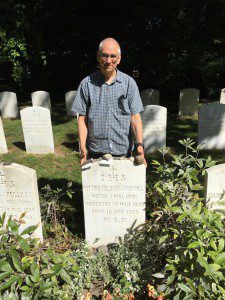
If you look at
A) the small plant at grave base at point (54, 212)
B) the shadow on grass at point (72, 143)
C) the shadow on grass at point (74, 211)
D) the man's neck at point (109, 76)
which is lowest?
the shadow on grass at point (72, 143)

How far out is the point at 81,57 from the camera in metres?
15.4

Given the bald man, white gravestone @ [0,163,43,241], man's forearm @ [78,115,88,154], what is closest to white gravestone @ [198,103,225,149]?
the bald man

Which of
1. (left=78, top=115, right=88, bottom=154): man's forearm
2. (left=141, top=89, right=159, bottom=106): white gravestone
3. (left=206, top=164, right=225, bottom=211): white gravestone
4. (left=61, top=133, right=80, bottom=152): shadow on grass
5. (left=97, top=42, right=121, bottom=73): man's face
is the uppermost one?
(left=97, top=42, right=121, bottom=73): man's face

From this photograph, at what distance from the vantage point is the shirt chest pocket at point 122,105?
10.9 feet

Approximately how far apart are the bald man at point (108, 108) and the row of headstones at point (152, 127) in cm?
341

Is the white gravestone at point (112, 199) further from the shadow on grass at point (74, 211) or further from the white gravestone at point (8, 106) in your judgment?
the white gravestone at point (8, 106)

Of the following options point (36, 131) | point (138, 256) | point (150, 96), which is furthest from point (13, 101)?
point (138, 256)

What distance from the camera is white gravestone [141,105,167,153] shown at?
6848mm

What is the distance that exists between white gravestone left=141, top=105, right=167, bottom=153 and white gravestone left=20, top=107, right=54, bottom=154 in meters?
2.20

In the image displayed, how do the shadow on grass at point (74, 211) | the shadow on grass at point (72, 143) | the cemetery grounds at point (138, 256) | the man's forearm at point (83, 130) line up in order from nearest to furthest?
the cemetery grounds at point (138, 256) → the man's forearm at point (83, 130) → the shadow on grass at point (74, 211) → the shadow on grass at point (72, 143)

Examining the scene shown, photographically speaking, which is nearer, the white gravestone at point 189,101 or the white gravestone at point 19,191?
the white gravestone at point 19,191

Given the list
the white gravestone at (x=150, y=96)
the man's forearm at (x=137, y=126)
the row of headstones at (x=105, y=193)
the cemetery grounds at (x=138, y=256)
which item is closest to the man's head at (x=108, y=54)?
the man's forearm at (x=137, y=126)

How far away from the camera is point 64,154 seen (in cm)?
712

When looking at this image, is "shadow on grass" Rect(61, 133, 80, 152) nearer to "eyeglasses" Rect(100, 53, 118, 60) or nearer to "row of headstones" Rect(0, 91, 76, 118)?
"row of headstones" Rect(0, 91, 76, 118)
